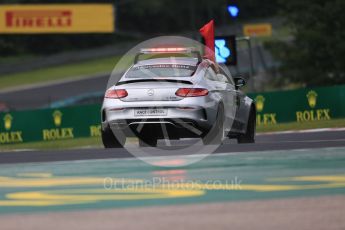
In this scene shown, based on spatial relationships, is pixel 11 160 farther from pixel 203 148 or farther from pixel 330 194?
pixel 330 194

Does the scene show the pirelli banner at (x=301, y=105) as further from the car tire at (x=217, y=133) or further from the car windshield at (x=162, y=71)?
the car windshield at (x=162, y=71)

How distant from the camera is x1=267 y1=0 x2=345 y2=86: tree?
42.3 metres

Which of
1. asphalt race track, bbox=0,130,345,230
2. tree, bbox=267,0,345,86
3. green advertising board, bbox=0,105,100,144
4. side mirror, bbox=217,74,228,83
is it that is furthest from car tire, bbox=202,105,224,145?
tree, bbox=267,0,345,86

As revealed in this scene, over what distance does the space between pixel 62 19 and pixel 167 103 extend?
43836mm

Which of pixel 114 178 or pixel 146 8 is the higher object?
pixel 146 8

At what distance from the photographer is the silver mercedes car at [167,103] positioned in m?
13.1

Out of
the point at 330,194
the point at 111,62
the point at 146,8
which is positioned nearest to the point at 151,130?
the point at 330,194

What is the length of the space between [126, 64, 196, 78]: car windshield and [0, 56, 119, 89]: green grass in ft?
Answer: 133

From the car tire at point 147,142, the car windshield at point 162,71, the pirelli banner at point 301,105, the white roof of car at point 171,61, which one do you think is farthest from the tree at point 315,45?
the car windshield at point 162,71

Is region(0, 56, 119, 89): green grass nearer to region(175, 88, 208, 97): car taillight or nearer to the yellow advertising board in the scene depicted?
the yellow advertising board

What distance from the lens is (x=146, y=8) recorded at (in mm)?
91188

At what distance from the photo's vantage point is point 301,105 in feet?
88.7

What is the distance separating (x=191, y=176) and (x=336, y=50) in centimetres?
3412

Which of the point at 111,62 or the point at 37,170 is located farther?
the point at 111,62
